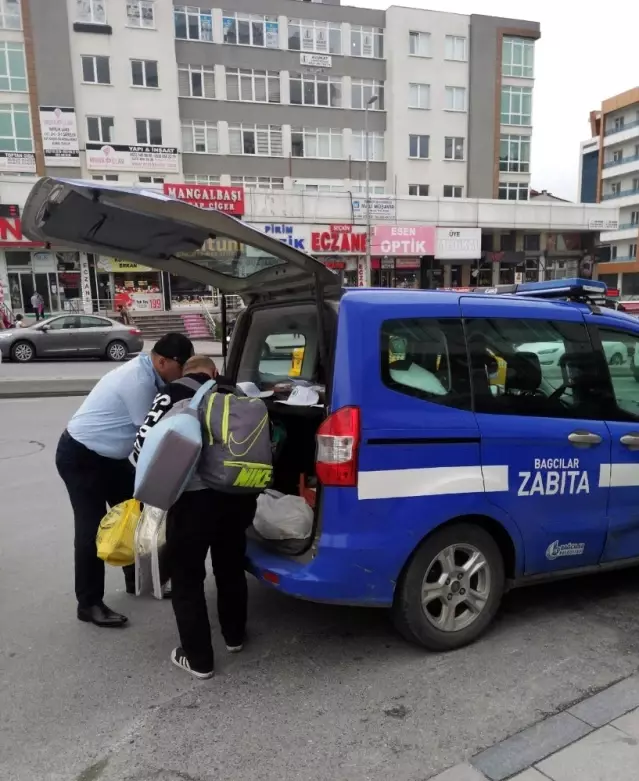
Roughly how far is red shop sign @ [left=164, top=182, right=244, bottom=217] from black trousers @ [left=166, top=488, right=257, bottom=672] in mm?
28663

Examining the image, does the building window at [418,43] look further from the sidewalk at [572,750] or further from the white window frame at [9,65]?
the sidewalk at [572,750]

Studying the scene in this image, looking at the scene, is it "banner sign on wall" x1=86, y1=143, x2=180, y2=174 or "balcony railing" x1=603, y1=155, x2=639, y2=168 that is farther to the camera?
"balcony railing" x1=603, y1=155, x2=639, y2=168

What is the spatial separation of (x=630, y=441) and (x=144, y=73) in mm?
36539

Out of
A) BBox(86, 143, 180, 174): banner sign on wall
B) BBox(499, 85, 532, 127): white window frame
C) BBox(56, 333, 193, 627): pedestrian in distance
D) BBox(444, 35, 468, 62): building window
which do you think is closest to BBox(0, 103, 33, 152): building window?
BBox(86, 143, 180, 174): banner sign on wall

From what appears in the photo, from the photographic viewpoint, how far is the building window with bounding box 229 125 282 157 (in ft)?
116

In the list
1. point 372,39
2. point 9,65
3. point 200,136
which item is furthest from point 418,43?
point 9,65

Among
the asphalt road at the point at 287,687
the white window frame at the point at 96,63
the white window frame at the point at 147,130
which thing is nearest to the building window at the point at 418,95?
the white window frame at the point at 147,130

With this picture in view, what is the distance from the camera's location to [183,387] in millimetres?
2924

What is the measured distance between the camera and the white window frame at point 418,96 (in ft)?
125

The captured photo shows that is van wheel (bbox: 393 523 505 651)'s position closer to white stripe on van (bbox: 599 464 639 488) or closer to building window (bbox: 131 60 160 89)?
white stripe on van (bbox: 599 464 639 488)

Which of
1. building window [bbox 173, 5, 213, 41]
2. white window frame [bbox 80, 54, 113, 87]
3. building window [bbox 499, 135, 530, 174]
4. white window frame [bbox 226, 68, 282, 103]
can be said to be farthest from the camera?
building window [bbox 499, 135, 530, 174]

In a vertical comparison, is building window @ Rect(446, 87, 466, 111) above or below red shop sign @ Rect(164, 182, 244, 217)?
above

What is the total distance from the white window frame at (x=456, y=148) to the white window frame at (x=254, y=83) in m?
11.1

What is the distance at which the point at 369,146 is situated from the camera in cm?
3797
